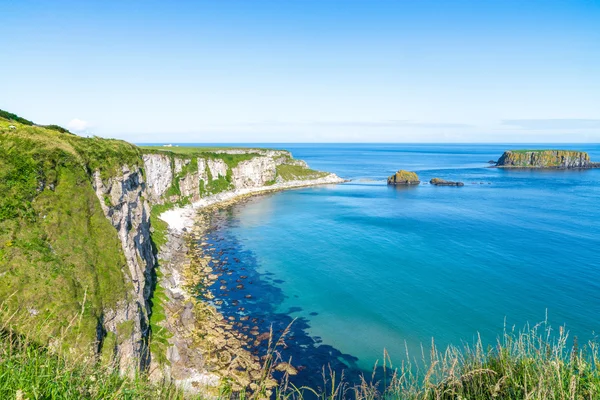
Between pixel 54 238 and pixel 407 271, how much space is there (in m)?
40.6

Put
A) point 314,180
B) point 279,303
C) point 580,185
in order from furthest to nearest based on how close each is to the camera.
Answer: point 314,180 → point 580,185 → point 279,303

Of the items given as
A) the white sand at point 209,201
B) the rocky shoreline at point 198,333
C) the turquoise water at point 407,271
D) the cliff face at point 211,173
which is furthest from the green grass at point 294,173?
the rocky shoreline at point 198,333

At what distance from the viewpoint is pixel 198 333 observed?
99.1 feet

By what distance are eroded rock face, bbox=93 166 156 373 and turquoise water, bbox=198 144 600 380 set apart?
33.8 feet

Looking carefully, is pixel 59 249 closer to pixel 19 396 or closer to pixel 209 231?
pixel 19 396

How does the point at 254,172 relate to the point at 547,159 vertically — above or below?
below

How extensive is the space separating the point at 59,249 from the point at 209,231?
43706 millimetres

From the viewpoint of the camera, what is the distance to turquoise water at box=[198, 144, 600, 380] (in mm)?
32156

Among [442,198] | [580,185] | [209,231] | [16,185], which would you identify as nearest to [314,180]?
[442,198]

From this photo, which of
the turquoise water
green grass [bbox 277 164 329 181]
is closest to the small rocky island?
the turquoise water

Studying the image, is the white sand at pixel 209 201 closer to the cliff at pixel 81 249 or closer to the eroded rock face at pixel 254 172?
the eroded rock face at pixel 254 172

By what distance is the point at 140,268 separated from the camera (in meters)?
30.9

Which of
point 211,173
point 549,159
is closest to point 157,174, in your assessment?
point 211,173

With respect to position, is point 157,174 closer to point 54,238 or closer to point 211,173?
point 211,173
